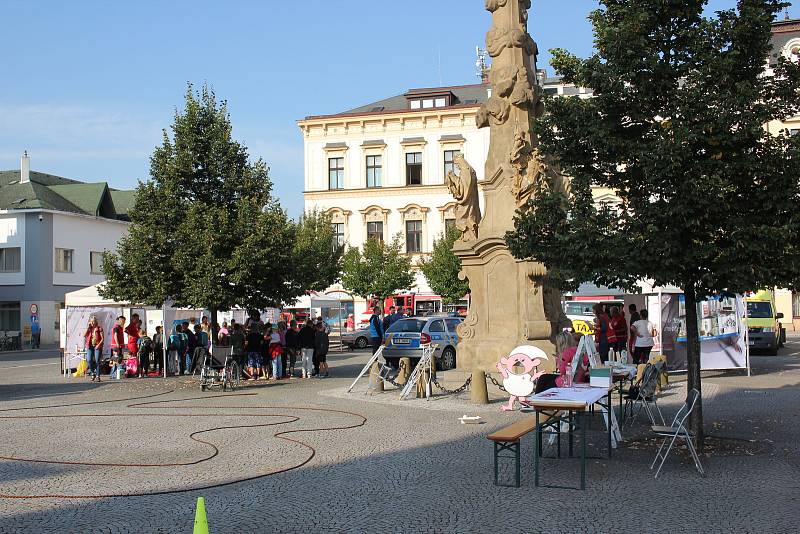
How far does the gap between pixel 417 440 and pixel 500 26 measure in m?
12.5

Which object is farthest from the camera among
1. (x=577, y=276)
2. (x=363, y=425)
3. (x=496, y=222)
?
(x=496, y=222)

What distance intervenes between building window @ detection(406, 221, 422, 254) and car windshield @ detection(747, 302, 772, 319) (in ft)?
102

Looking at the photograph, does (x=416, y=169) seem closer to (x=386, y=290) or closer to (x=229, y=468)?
(x=386, y=290)

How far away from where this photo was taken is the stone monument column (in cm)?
1941

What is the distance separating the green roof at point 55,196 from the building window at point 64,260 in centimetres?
270

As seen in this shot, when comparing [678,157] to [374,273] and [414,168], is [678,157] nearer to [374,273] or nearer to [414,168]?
[374,273]

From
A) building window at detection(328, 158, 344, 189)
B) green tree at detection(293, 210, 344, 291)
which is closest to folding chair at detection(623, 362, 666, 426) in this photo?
green tree at detection(293, 210, 344, 291)

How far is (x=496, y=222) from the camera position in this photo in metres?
20.0

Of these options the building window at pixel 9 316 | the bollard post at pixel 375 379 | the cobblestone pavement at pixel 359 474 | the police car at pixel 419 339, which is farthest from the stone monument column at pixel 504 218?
the building window at pixel 9 316

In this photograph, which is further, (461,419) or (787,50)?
(787,50)

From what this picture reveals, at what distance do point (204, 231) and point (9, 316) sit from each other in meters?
38.9

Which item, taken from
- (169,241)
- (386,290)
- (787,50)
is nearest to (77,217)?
(386,290)

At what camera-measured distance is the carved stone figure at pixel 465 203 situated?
→ 2038 cm

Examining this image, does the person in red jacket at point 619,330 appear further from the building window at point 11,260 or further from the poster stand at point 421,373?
the building window at point 11,260
